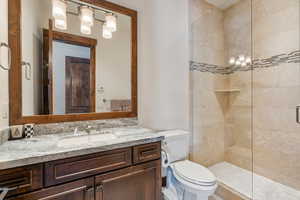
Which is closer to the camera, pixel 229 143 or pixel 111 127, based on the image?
pixel 111 127

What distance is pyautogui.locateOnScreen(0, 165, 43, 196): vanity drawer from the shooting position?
800 mm

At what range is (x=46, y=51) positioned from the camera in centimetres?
139

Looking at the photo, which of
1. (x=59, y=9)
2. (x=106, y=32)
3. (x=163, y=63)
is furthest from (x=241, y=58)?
(x=59, y=9)

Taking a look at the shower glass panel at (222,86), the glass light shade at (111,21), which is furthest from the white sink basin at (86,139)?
the shower glass panel at (222,86)

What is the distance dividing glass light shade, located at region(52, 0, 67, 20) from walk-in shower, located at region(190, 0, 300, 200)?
1594 millimetres

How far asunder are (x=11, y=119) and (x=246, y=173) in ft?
9.18

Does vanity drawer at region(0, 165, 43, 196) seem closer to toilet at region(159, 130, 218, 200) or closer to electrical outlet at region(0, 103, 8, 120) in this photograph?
electrical outlet at region(0, 103, 8, 120)

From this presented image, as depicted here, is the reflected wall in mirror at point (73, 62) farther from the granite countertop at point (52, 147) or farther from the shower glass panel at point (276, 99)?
the shower glass panel at point (276, 99)

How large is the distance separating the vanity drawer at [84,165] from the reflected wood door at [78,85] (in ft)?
2.08

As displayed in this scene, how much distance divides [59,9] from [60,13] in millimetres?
34

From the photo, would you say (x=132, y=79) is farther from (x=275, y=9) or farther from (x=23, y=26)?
(x=275, y=9)

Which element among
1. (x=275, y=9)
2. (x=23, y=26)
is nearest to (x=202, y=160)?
(x=275, y=9)

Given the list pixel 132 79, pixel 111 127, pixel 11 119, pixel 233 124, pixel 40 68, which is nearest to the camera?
pixel 11 119

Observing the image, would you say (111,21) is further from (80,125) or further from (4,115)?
(4,115)
